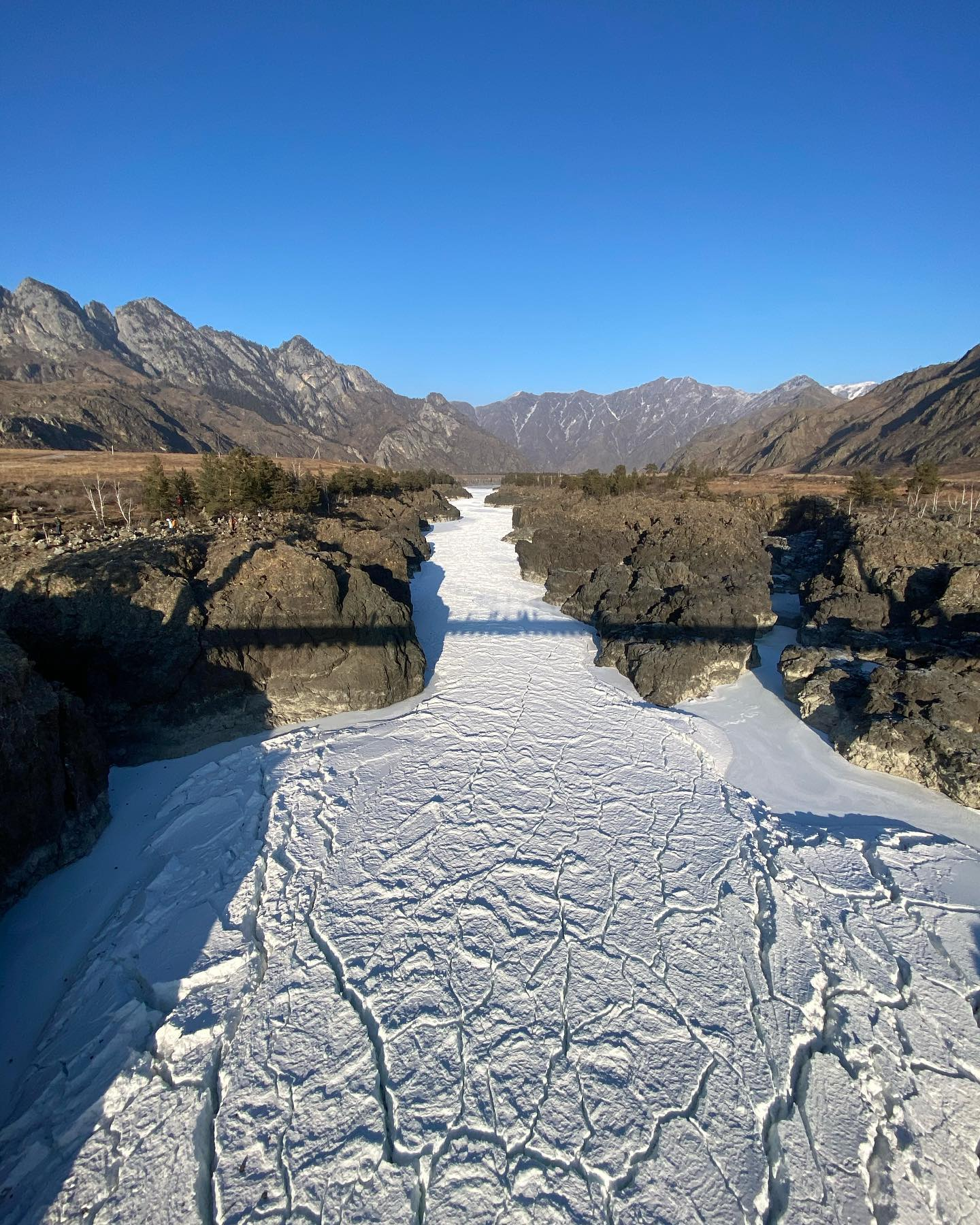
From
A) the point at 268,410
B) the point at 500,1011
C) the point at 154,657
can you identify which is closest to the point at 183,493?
the point at 154,657

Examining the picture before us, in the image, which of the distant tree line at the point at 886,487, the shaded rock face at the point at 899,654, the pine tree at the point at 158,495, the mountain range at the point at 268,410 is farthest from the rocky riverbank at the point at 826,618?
the mountain range at the point at 268,410

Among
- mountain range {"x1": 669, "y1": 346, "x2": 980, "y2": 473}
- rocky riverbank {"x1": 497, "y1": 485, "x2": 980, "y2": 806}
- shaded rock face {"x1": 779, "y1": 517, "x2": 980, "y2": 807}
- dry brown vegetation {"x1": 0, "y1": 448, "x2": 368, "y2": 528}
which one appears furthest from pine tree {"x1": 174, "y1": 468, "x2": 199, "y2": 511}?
mountain range {"x1": 669, "y1": 346, "x2": 980, "y2": 473}

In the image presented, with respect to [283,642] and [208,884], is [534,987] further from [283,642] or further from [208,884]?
[283,642]

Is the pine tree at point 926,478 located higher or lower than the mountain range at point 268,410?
lower

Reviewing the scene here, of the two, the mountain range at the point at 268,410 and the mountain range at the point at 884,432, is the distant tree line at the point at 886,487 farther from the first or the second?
the mountain range at the point at 268,410

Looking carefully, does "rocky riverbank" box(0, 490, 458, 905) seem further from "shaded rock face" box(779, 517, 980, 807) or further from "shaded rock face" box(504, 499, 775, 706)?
"shaded rock face" box(779, 517, 980, 807)

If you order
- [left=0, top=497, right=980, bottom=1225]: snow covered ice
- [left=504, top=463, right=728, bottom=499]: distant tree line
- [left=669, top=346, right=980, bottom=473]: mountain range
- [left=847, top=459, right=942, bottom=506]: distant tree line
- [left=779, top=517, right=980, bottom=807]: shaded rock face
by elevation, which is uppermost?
[left=669, top=346, right=980, bottom=473]: mountain range

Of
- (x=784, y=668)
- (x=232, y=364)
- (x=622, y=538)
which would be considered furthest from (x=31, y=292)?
(x=784, y=668)
